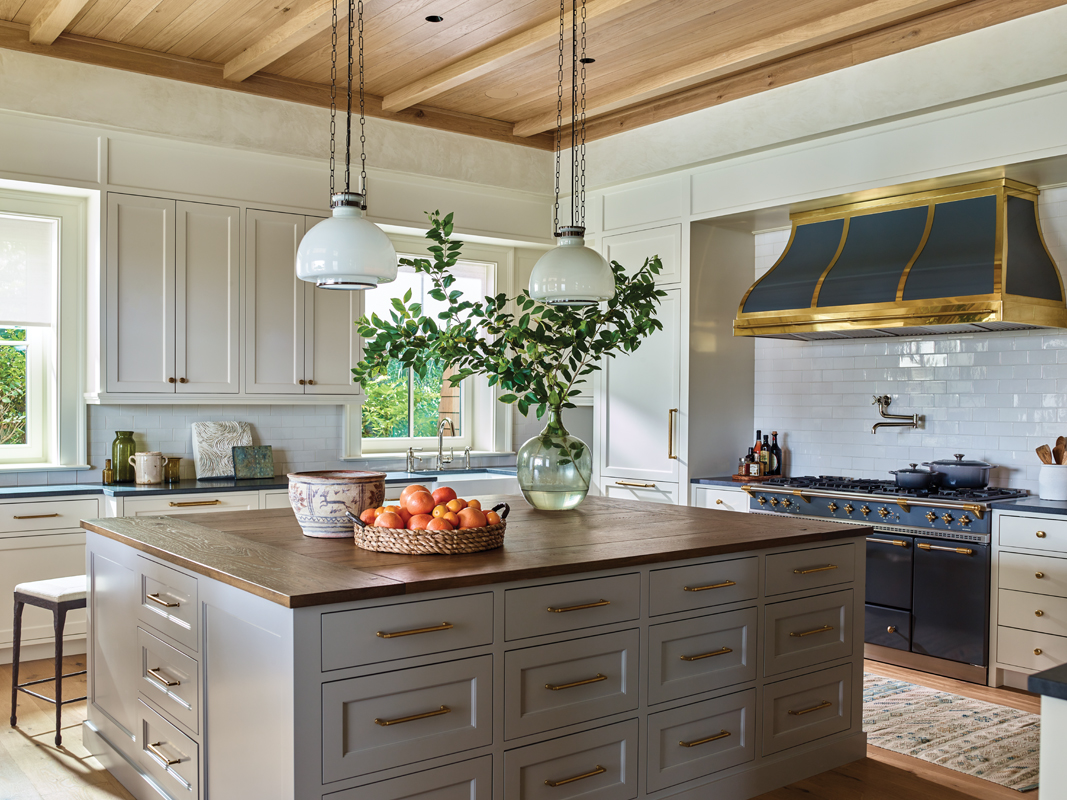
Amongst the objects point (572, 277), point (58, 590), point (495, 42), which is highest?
point (495, 42)

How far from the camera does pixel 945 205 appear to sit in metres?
4.77

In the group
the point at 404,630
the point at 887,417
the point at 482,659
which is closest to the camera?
the point at 404,630

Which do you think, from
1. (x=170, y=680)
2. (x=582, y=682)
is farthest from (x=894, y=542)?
(x=170, y=680)

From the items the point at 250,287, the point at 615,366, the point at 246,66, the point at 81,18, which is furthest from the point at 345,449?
the point at 81,18

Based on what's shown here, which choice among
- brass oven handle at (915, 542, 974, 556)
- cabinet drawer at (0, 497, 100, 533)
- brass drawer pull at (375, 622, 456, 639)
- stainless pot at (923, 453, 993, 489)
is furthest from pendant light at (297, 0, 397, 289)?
stainless pot at (923, 453, 993, 489)

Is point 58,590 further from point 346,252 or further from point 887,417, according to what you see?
point 887,417

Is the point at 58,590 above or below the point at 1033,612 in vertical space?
above

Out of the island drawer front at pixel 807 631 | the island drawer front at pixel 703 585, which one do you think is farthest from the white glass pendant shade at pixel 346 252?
the island drawer front at pixel 807 631

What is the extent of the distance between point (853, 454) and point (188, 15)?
4.30 metres

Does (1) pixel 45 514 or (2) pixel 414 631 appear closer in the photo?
(2) pixel 414 631

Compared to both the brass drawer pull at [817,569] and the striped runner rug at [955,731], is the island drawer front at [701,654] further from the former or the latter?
the striped runner rug at [955,731]

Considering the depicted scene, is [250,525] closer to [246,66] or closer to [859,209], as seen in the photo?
[246,66]

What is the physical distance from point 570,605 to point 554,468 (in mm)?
1034

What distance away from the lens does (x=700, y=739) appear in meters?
2.94
